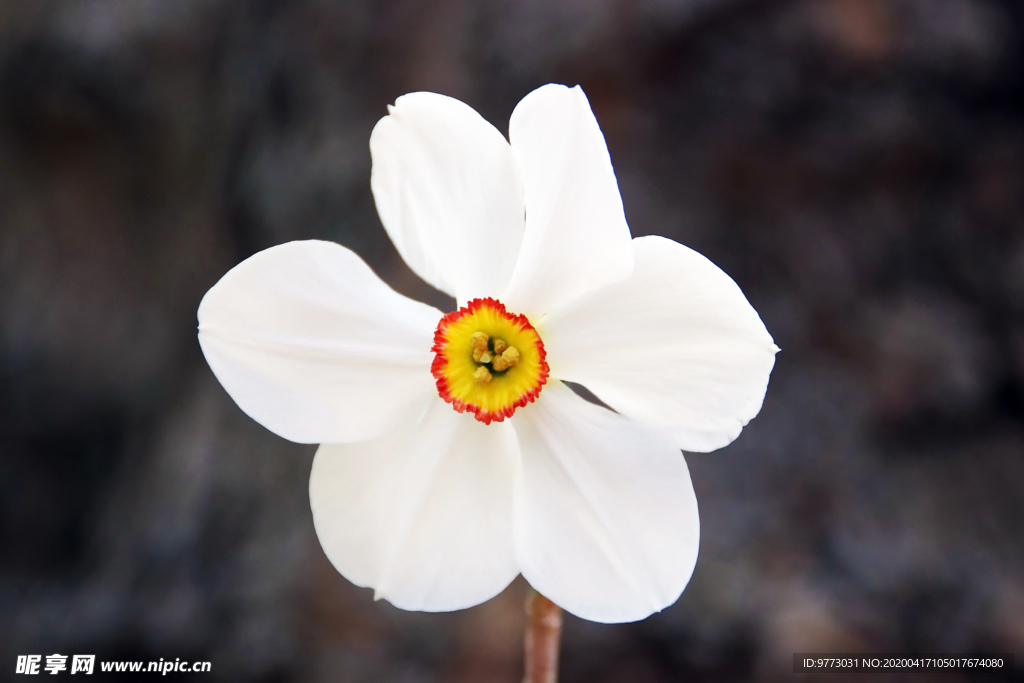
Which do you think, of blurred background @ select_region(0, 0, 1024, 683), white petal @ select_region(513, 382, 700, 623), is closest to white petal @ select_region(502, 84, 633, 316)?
white petal @ select_region(513, 382, 700, 623)

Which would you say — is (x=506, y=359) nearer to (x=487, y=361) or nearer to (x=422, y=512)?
(x=487, y=361)

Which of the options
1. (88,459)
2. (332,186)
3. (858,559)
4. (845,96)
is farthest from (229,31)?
(858,559)

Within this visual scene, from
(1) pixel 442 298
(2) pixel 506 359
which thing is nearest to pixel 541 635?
(2) pixel 506 359

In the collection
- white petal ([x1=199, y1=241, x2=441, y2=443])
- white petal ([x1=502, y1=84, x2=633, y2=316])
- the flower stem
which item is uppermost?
white petal ([x1=502, y1=84, x2=633, y2=316])

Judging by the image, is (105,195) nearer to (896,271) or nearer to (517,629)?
(517,629)

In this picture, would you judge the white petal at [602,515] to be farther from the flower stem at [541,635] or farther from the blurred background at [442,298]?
the blurred background at [442,298]

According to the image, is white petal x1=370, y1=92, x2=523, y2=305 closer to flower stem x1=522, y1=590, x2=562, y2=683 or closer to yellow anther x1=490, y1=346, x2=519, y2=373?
yellow anther x1=490, y1=346, x2=519, y2=373
